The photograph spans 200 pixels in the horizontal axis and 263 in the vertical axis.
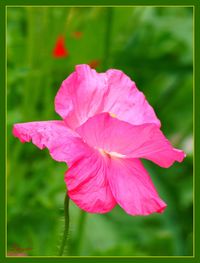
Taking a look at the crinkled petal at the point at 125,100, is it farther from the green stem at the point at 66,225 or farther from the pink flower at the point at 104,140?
the green stem at the point at 66,225

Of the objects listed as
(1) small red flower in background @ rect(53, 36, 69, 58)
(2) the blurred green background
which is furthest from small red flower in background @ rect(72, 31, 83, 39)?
(1) small red flower in background @ rect(53, 36, 69, 58)

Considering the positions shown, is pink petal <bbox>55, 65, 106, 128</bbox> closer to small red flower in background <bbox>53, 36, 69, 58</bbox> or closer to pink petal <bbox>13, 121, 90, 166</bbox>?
pink petal <bbox>13, 121, 90, 166</bbox>

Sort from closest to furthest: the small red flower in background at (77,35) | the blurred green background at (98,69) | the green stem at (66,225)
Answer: the green stem at (66,225) < the blurred green background at (98,69) < the small red flower in background at (77,35)

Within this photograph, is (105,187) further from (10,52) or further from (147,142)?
(10,52)

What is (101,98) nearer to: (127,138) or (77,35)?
(127,138)

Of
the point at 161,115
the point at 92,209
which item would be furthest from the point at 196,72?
the point at 161,115

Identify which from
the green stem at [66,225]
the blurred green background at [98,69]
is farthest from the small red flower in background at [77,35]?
the green stem at [66,225]
